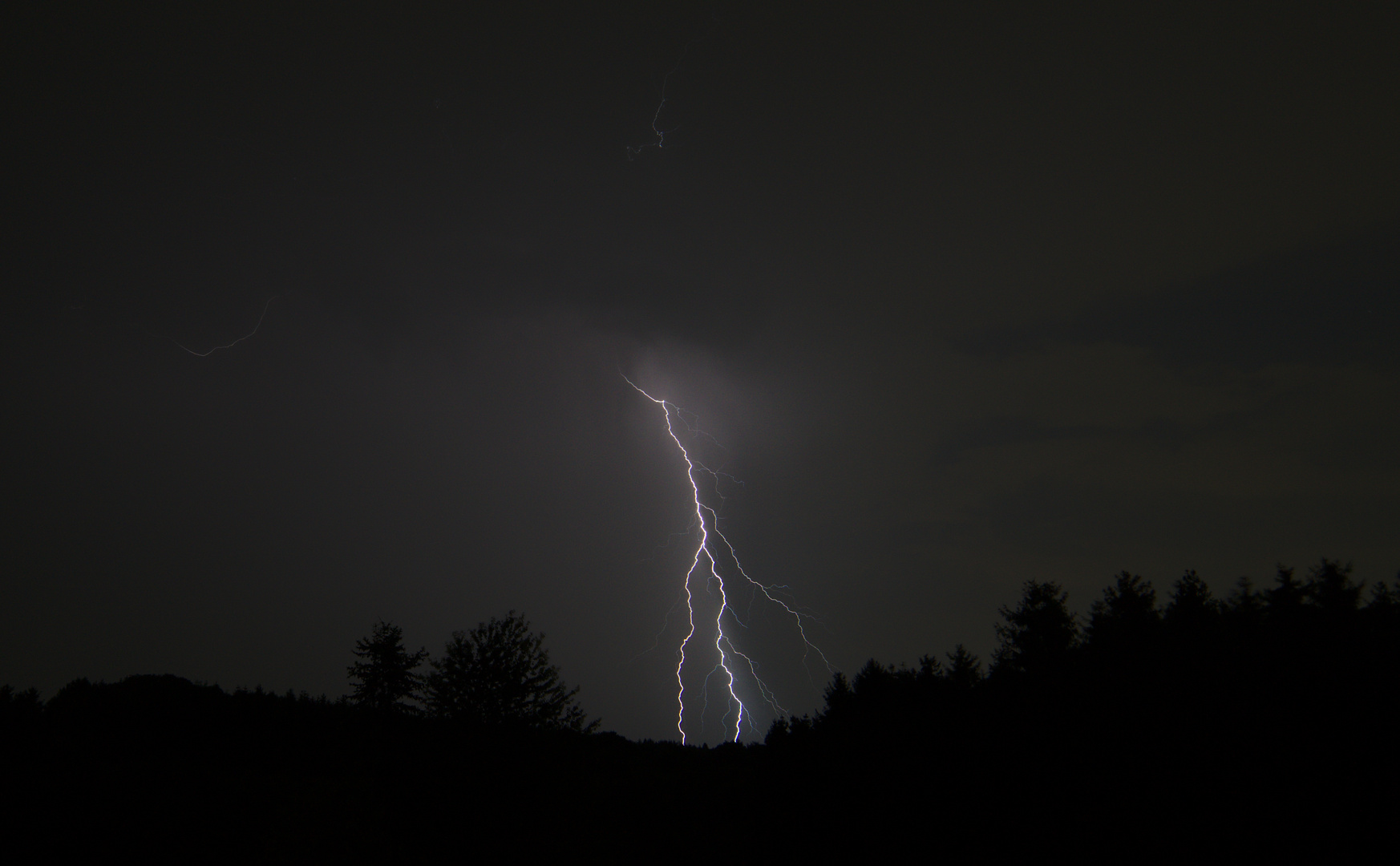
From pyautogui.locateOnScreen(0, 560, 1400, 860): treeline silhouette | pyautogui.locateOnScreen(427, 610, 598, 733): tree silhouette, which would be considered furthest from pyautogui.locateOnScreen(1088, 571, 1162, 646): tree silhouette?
pyautogui.locateOnScreen(427, 610, 598, 733): tree silhouette

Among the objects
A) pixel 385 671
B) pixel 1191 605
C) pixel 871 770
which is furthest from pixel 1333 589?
pixel 385 671

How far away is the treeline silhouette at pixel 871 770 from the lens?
682 centimetres

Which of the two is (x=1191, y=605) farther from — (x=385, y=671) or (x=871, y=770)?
(x=385, y=671)

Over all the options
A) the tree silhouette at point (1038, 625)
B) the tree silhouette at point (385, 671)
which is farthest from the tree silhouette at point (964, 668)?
the tree silhouette at point (385, 671)

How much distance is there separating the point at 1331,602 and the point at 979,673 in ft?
27.1

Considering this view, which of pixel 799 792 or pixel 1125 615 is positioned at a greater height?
pixel 1125 615

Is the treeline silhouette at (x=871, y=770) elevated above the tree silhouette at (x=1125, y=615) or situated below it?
below

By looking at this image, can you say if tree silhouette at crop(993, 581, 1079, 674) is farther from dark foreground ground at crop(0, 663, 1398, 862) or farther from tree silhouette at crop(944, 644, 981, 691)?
dark foreground ground at crop(0, 663, 1398, 862)

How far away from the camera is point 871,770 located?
27.8 feet

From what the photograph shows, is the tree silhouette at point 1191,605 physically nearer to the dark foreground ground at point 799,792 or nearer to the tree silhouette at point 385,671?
the dark foreground ground at point 799,792

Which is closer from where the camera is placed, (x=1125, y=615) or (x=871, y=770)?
(x=871, y=770)

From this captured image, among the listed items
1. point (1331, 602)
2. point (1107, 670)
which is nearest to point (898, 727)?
point (1107, 670)

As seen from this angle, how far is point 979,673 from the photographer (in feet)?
60.0

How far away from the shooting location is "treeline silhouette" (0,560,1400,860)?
22.4 feet
